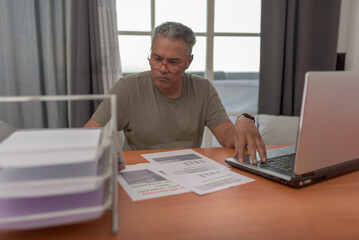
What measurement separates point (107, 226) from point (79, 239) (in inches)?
2.5

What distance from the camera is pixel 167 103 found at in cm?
167

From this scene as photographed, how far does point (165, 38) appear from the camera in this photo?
5.03ft

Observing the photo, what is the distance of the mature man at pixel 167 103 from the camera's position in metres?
1.55

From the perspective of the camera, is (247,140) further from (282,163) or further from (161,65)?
(161,65)

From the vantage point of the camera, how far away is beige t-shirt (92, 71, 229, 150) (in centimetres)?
162

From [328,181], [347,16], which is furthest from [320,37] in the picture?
[328,181]

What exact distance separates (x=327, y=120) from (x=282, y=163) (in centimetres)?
25

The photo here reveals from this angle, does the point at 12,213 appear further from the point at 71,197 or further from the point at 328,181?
the point at 328,181

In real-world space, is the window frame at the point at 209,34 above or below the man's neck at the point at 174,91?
above

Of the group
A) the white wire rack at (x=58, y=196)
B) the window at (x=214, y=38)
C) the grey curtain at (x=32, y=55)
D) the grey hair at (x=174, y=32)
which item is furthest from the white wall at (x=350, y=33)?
the white wire rack at (x=58, y=196)

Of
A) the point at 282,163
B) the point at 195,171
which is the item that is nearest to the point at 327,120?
the point at 282,163

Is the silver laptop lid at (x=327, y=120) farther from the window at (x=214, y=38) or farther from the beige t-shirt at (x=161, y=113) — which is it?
the window at (x=214, y=38)

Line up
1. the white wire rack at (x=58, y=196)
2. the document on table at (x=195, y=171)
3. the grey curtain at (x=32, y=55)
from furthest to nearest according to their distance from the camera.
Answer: the grey curtain at (x=32, y=55), the document on table at (x=195, y=171), the white wire rack at (x=58, y=196)

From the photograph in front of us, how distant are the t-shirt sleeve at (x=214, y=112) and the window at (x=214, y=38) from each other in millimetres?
966
